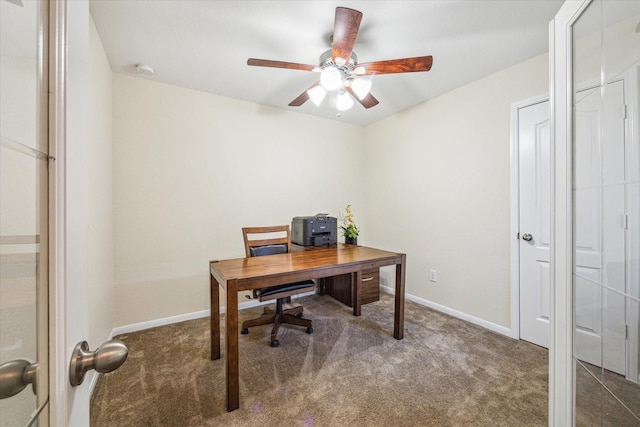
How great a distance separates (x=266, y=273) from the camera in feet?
5.60

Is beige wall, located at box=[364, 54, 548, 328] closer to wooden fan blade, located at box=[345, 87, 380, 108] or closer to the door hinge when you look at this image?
wooden fan blade, located at box=[345, 87, 380, 108]

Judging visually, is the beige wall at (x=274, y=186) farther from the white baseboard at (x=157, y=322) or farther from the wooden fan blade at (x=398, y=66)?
the wooden fan blade at (x=398, y=66)

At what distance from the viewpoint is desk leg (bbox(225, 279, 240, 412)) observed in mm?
1524

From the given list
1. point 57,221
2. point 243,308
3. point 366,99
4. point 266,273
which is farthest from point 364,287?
point 57,221

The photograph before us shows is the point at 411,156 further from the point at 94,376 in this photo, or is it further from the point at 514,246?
the point at 94,376

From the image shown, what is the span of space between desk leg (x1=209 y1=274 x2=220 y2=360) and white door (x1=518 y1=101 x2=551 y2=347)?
2637 millimetres

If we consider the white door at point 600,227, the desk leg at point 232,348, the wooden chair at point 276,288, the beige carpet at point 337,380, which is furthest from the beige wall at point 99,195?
the white door at point 600,227

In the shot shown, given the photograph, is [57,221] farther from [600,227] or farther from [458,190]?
[458,190]

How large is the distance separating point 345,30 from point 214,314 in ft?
7.02

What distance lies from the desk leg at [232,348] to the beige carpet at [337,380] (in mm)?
79

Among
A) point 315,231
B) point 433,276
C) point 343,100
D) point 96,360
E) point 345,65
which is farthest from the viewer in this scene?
point 433,276

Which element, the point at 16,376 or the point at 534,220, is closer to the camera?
the point at 16,376

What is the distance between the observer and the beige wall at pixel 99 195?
1732 millimetres

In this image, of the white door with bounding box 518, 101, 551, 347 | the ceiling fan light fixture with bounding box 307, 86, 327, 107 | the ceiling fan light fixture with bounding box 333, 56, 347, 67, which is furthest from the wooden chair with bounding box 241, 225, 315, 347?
the white door with bounding box 518, 101, 551, 347
